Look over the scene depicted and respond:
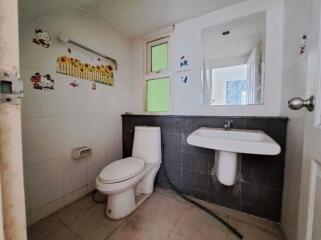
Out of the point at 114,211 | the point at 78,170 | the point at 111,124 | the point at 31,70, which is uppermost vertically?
the point at 31,70

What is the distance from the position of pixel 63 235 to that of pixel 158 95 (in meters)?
1.51

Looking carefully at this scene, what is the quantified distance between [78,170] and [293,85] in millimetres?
1875

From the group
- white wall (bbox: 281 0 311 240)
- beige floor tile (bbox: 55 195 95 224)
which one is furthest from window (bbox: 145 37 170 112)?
beige floor tile (bbox: 55 195 95 224)

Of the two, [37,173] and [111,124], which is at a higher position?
[111,124]

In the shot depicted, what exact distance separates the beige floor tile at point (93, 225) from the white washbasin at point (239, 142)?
93cm

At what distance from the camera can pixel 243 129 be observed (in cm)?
129

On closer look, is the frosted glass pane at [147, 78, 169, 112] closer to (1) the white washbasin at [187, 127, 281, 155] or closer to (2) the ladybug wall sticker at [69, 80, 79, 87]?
(1) the white washbasin at [187, 127, 281, 155]

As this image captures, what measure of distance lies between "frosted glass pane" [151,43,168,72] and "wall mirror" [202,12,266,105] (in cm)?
45

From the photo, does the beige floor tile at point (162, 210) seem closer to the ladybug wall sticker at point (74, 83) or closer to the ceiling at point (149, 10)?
the ladybug wall sticker at point (74, 83)

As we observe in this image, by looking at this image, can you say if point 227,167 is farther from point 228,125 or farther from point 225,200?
point 225,200

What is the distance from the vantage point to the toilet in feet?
3.72

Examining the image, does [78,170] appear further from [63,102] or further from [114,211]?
[63,102]

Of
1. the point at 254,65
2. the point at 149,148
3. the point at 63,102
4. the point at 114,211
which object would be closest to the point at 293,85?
the point at 254,65

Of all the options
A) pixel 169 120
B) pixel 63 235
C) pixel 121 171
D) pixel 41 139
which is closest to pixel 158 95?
pixel 169 120
